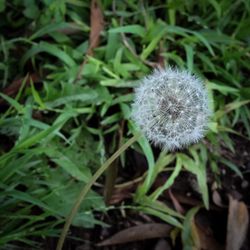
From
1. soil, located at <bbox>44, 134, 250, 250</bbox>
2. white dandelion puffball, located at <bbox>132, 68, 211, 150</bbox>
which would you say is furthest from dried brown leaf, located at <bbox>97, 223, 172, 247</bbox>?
white dandelion puffball, located at <bbox>132, 68, 211, 150</bbox>

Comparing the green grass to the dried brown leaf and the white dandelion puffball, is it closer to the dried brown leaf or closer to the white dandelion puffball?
the dried brown leaf

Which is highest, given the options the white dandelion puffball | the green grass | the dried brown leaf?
the white dandelion puffball

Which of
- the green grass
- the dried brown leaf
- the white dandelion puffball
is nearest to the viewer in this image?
the white dandelion puffball

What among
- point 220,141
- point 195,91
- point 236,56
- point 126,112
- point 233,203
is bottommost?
point 233,203

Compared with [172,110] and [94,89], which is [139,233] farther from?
[172,110]

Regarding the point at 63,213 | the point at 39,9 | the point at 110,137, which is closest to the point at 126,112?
the point at 110,137

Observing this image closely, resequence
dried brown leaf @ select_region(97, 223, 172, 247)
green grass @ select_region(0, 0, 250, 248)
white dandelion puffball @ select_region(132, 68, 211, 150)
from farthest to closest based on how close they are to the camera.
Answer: dried brown leaf @ select_region(97, 223, 172, 247)
green grass @ select_region(0, 0, 250, 248)
white dandelion puffball @ select_region(132, 68, 211, 150)

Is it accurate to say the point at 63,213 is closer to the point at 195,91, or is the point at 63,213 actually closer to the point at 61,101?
the point at 61,101
